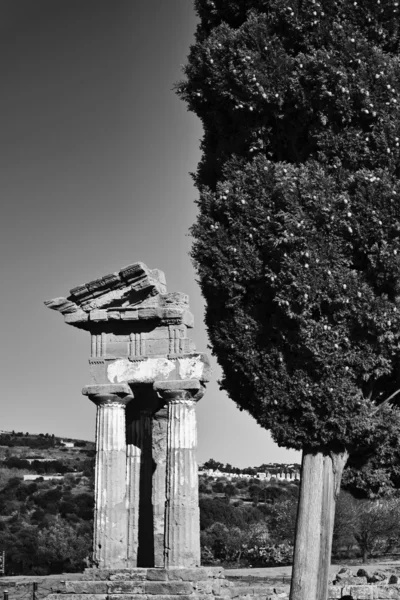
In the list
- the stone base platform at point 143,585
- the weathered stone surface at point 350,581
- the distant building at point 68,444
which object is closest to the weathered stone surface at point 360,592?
the weathered stone surface at point 350,581

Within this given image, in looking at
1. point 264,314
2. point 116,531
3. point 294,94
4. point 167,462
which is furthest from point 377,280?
point 116,531

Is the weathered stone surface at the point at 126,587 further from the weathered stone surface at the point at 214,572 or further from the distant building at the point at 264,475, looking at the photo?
the distant building at the point at 264,475

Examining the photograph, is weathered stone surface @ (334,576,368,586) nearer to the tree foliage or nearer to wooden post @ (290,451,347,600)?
wooden post @ (290,451,347,600)

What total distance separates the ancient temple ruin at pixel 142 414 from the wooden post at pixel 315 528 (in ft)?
6.76

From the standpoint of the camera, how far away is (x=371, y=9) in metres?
20.8

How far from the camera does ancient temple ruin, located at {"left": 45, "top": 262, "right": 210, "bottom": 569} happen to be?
2033 cm

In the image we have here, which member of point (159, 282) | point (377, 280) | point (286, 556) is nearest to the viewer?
point (377, 280)

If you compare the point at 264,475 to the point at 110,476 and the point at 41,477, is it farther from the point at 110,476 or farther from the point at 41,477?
the point at 110,476

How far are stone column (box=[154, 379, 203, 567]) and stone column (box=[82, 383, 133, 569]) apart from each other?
3.11ft

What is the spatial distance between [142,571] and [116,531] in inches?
39.1

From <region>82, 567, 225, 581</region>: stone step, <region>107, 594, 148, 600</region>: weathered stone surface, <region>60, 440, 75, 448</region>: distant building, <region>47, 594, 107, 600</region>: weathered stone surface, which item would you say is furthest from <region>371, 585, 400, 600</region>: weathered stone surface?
<region>60, 440, 75, 448</region>: distant building

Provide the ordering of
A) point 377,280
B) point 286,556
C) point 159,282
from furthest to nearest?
1. point 286,556
2. point 159,282
3. point 377,280

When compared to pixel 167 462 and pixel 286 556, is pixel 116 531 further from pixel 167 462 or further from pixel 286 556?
pixel 286 556

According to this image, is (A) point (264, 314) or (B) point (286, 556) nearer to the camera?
(A) point (264, 314)
